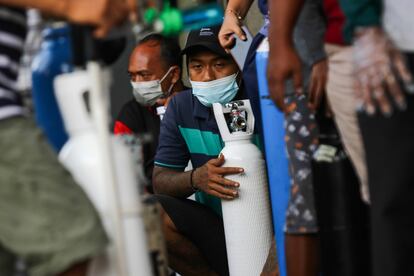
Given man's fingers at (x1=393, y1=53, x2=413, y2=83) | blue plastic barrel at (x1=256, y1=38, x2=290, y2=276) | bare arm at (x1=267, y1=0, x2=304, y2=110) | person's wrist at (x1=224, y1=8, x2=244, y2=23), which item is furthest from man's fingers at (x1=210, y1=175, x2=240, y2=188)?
man's fingers at (x1=393, y1=53, x2=413, y2=83)

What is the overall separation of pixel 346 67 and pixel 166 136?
2.03 metres

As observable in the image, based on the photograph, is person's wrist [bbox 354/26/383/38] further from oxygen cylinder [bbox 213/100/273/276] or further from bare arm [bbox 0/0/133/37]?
oxygen cylinder [bbox 213/100/273/276]

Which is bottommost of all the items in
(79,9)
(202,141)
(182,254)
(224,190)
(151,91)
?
(182,254)

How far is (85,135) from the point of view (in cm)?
216

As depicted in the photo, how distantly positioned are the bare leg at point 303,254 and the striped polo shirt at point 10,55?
0.94 metres

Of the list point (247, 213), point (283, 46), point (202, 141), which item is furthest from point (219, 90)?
point (283, 46)

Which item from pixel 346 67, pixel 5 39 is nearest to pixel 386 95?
pixel 346 67

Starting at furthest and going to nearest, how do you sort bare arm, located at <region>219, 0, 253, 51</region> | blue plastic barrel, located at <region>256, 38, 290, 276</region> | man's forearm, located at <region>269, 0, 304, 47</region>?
1. bare arm, located at <region>219, 0, 253, 51</region>
2. blue plastic barrel, located at <region>256, 38, 290, 276</region>
3. man's forearm, located at <region>269, 0, 304, 47</region>

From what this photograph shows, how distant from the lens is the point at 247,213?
3389 millimetres

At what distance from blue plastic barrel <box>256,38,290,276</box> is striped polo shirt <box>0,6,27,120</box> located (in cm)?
108

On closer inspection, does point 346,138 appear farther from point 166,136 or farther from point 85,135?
point 166,136

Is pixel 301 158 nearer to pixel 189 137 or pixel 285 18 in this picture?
pixel 285 18

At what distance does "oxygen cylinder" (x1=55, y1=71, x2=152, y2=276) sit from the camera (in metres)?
2.05

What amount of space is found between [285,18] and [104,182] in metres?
0.67
